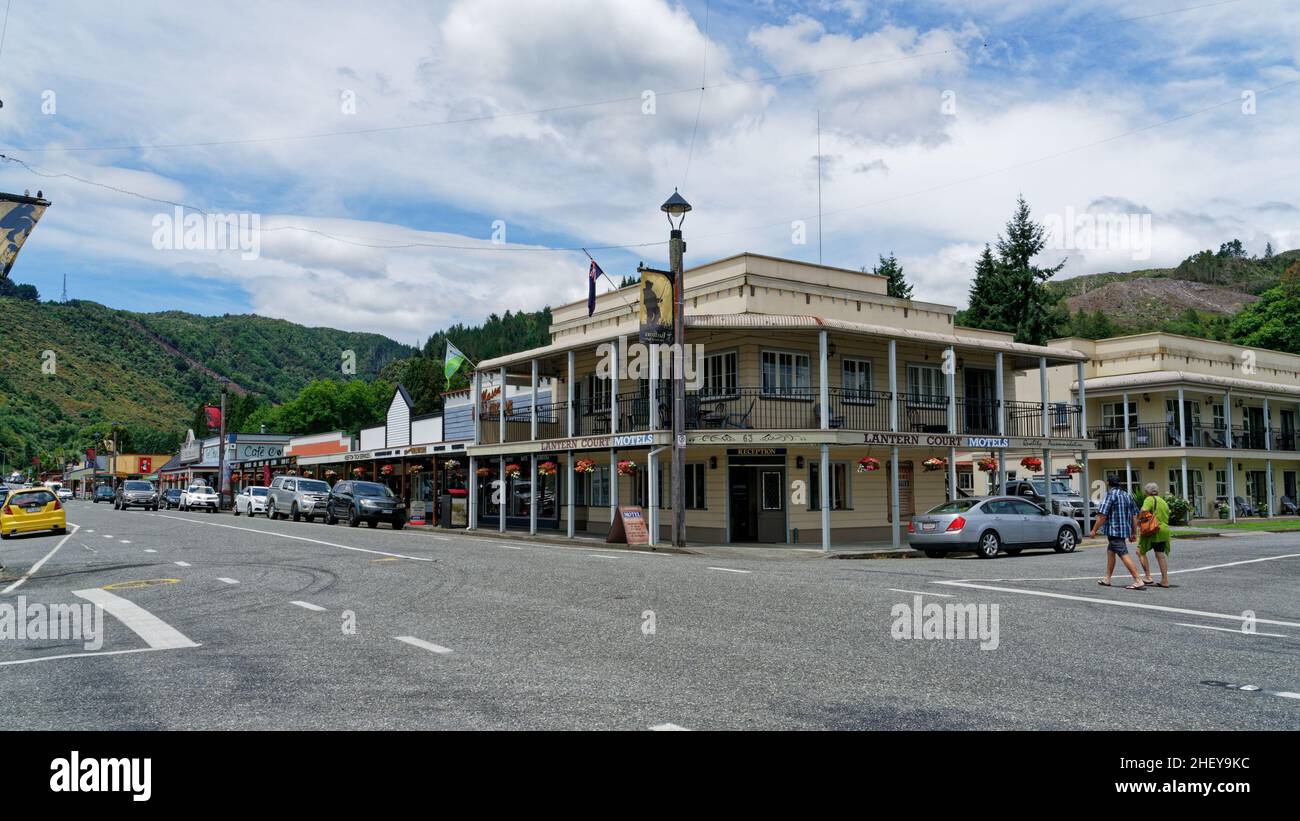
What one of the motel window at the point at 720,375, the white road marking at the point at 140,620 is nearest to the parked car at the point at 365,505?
the motel window at the point at 720,375

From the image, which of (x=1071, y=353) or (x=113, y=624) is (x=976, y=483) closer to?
(x=1071, y=353)

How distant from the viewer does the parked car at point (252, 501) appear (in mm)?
48000

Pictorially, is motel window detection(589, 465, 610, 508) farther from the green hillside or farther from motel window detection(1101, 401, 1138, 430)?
the green hillside

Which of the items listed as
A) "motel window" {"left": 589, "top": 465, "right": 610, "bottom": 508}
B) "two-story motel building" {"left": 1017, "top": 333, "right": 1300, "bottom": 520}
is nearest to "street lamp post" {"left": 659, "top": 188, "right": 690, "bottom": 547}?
"motel window" {"left": 589, "top": 465, "right": 610, "bottom": 508}

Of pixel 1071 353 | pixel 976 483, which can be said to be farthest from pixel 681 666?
pixel 976 483

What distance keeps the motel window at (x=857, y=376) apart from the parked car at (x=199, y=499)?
40.9 meters

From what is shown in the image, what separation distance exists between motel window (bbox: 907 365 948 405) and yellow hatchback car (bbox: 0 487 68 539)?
1061 inches

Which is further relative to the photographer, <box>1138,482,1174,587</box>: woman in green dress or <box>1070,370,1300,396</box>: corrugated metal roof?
<box>1070,370,1300,396</box>: corrugated metal roof

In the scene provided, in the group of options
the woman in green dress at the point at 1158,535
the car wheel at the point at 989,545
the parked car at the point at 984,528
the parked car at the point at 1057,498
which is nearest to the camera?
the woman in green dress at the point at 1158,535

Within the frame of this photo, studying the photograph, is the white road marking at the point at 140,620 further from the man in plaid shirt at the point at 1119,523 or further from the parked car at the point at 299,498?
the parked car at the point at 299,498

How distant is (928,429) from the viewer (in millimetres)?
30109

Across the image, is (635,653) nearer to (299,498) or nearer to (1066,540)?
(1066,540)

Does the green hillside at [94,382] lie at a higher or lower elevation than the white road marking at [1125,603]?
higher

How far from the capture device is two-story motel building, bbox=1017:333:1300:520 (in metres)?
41.2
